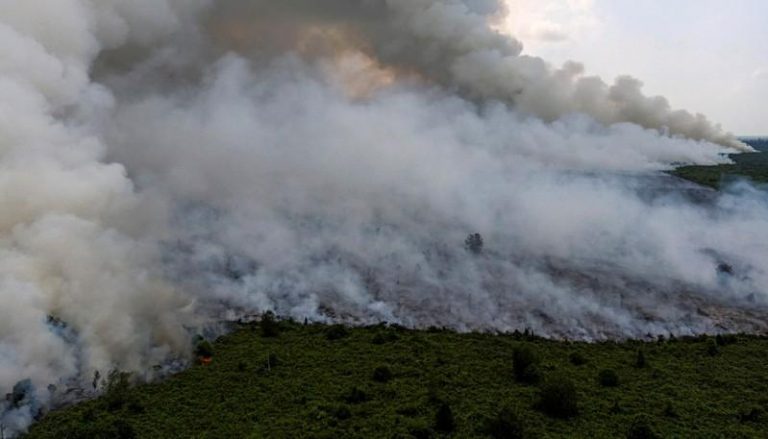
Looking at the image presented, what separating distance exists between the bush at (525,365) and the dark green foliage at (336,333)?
70.6 feet

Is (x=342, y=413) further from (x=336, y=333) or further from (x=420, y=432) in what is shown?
(x=336, y=333)

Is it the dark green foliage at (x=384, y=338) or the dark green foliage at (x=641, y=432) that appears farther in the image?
the dark green foliage at (x=384, y=338)

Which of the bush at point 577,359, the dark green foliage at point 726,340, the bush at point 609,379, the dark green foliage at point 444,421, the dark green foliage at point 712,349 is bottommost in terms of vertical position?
the dark green foliage at point 444,421

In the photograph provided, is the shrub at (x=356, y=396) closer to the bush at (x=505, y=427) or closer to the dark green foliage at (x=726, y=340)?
the bush at (x=505, y=427)

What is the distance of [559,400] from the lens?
195ft

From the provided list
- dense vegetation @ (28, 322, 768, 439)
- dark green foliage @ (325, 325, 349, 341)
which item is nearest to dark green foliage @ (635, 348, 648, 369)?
dense vegetation @ (28, 322, 768, 439)

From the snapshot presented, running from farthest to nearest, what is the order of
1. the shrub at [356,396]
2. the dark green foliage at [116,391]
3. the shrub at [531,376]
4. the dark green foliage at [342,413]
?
the shrub at [531,376]
the shrub at [356,396]
the dark green foliage at [116,391]
the dark green foliage at [342,413]

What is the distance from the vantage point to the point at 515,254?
112 metres

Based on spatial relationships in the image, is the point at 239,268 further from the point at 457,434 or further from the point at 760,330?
the point at 760,330

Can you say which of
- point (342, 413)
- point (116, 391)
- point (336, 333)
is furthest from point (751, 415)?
point (116, 391)

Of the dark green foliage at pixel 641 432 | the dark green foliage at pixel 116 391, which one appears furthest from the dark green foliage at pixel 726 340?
the dark green foliage at pixel 116 391

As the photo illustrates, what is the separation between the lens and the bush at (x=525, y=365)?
66938 millimetres

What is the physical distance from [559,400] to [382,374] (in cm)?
1756

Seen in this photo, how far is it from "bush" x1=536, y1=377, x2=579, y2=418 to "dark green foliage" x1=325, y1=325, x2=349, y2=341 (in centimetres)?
2790
